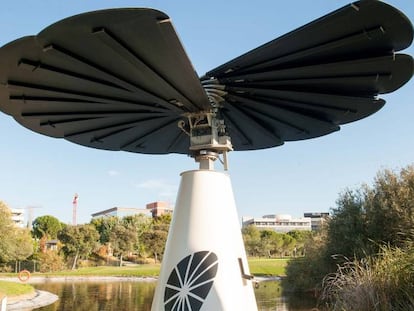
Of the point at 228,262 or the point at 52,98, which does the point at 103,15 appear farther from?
the point at 228,262

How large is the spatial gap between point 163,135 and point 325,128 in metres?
3.95

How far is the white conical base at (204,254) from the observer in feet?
23.7

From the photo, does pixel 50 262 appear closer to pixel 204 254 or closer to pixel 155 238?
pixel 155 238

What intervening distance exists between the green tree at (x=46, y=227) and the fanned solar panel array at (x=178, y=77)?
85.3m

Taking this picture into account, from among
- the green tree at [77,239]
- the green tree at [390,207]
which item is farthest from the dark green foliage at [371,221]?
the green tree at [77,239]

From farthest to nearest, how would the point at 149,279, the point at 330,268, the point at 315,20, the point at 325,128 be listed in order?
the point at 149,279, the point at 330,268, the point at 325,128, the point at 315,20

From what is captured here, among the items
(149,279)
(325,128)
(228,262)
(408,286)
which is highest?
(325,128)

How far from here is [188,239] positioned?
759cm

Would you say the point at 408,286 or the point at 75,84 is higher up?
the point at 75,84

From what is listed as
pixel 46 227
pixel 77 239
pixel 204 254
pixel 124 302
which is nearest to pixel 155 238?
pixel 77 239

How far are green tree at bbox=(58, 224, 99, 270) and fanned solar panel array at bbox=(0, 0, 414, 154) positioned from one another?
193 feet

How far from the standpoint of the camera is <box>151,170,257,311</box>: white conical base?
7.23 metres

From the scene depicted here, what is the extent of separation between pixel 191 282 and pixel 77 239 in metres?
63.0

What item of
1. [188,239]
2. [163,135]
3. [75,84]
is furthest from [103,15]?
[163,135]
